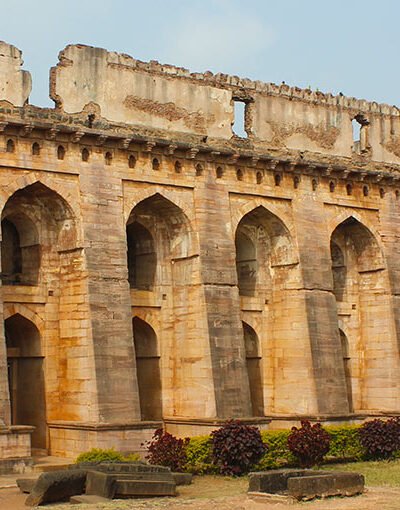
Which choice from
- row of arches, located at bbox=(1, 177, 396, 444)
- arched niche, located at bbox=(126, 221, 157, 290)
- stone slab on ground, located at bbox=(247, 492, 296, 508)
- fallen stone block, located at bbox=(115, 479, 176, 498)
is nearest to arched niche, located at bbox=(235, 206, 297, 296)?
row of arches, located at bbox=(1, 177, 396, 444)

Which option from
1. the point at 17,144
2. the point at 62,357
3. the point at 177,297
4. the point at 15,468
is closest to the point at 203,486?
the point at 15,468

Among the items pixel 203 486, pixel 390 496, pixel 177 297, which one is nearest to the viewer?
pixel 390 496

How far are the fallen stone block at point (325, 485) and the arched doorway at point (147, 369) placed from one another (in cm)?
802

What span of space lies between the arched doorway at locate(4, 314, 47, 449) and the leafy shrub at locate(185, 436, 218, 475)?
3.63 meters

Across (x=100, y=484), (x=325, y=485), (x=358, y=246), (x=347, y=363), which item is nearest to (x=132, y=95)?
(x=358, y=246)

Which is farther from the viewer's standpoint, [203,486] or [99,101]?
[99,101]

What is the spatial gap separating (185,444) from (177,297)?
16.9 ft

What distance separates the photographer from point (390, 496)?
61.1 ft

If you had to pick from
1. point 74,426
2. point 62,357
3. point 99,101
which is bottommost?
point 74,426

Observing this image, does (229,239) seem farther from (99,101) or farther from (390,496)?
(390,496)

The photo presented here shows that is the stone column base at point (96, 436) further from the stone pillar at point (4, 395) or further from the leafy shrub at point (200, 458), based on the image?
the stone pillar at point (4, 395)

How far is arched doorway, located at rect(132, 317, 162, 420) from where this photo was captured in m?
26.2

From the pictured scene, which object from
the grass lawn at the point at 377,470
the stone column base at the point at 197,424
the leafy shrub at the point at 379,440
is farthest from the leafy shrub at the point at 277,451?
the leafy shrub at the point at 379,440

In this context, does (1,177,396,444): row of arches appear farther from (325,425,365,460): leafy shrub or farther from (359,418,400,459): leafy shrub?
(359,418,400,459): leafy shrub
